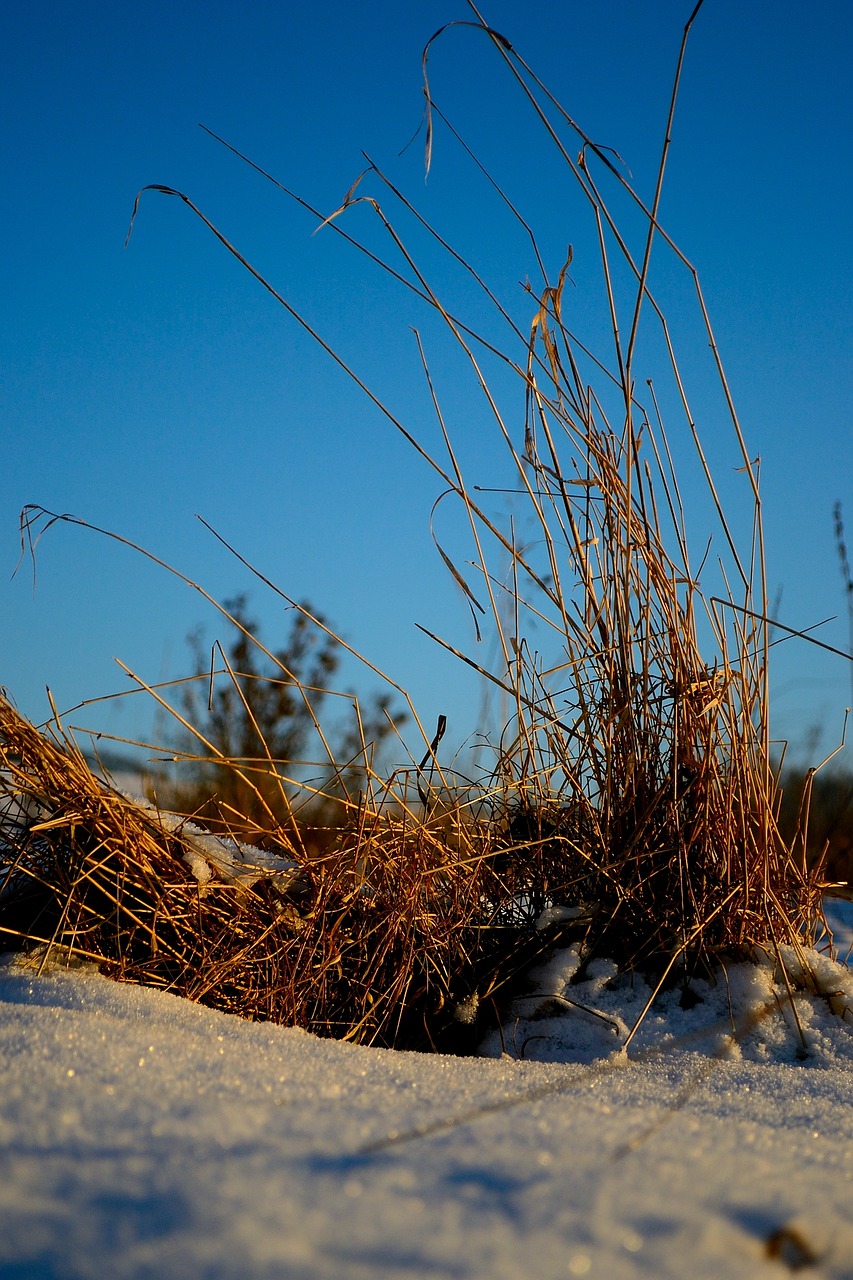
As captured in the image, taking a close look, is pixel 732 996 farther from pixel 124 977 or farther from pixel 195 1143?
pixel 195 1143

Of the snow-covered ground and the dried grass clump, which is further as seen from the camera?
the dried grass clump

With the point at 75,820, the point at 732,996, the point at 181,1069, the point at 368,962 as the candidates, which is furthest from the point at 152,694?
the point at 732,996

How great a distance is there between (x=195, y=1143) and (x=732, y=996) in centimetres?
95

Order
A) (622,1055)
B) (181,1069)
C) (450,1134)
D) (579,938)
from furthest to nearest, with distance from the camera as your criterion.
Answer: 1. (579,938)
2. (622,1055)
3. (181,1069)
4. (450,1134)

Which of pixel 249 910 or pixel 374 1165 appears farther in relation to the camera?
pixel 249 910

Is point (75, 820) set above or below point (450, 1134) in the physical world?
above

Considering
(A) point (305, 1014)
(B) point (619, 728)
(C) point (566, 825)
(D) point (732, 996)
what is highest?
(B) point (619, 728)

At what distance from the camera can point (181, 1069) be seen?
0.82 metres

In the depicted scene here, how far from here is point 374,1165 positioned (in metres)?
0.61

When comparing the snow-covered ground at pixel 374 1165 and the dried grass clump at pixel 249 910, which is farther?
the dried grass clump at pixel 249 910

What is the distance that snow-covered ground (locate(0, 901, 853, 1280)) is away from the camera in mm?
523

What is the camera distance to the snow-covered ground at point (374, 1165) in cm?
52

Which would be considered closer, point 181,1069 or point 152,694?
point 181,1069

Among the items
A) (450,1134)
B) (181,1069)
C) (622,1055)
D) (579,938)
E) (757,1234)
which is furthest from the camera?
(579,938)
